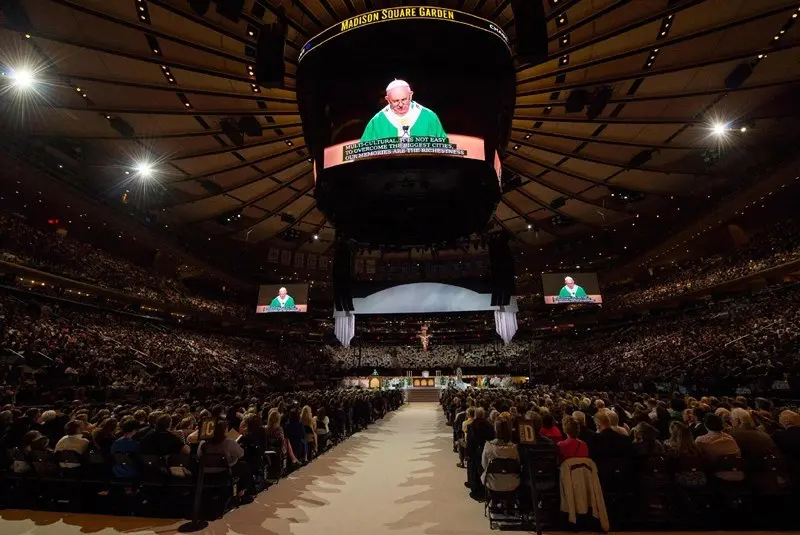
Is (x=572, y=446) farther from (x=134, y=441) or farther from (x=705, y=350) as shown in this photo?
(x=705, y=350)

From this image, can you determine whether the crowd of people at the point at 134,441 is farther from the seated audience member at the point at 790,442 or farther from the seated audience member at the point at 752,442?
the seated audience member at the point at 790,442

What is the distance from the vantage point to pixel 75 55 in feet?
41.3

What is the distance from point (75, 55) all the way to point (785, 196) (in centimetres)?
3581

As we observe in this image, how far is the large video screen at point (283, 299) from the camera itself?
29.0 metres

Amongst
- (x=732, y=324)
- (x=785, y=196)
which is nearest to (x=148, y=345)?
(x=732, y=324)

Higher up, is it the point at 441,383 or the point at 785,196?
the point at 785,196

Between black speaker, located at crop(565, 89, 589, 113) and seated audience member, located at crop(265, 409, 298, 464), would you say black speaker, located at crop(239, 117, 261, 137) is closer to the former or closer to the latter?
seated audience member, located at crop(265, 409, 298, 464)

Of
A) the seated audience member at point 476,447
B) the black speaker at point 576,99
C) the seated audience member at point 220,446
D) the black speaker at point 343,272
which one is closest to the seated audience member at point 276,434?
the seated audience member at point 220,446

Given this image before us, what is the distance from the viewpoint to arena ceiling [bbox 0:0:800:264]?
11.0m

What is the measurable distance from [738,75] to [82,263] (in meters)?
36.7

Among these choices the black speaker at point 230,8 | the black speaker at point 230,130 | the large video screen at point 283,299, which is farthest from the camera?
the large video screen at point 283,299

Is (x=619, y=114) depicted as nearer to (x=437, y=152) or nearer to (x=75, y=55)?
(x=437, y=152)

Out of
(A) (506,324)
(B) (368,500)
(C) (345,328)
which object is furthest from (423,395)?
(B) (368,500)

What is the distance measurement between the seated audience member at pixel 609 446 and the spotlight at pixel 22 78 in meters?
18.5
